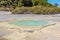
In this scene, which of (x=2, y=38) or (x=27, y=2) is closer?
(x=2, y=38)

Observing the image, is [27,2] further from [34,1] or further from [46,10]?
[46,10]

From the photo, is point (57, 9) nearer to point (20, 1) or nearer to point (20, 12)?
point (20, 12)

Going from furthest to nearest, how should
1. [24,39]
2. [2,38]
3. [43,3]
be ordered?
[43,3] < [2,38] < [24,39]

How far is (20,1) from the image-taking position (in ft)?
147

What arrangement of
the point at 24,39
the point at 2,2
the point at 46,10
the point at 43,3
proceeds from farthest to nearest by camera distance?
the point at 2,2, the point at 43,3, the point at 46,10, the point at 24,39

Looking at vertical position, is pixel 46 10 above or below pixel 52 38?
below

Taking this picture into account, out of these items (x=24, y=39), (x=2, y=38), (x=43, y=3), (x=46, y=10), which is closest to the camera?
(x=24, y=39)

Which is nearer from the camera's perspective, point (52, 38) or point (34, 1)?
point (52, 38)

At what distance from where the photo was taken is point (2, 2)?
47281 millimetres

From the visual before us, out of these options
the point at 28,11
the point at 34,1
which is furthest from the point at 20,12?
the point at 34,1

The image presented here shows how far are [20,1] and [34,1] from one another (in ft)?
12.2

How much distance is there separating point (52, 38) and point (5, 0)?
1475 inches

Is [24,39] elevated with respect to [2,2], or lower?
elevated

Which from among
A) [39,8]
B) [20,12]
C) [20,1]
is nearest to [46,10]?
[39,8]
